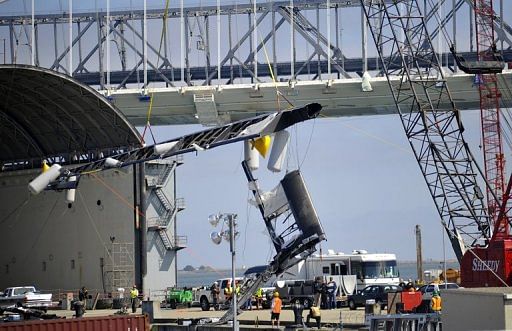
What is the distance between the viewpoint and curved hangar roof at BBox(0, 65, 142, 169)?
59.7 metres

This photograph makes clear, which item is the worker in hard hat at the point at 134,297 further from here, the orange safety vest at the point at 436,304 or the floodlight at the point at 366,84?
the floodlight at the point at 366,84

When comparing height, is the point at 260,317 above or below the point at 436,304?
below

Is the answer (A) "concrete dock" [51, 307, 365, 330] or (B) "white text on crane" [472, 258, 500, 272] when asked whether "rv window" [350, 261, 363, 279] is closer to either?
(A) "concrete dock" [51, 307, 365, 330]

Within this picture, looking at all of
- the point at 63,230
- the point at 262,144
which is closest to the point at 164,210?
the point at 63,230

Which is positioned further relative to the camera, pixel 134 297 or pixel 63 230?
pixel 63 230

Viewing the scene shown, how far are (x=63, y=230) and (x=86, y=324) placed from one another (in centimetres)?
2898

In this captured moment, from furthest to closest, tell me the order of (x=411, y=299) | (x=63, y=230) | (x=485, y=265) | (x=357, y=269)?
(x=63, y=230) → (x=357, y=269) → (x=485, y=265) → (x=411, y=299)

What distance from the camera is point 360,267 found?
6444 centimetres

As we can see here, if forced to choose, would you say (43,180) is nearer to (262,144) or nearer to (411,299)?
(262,144)

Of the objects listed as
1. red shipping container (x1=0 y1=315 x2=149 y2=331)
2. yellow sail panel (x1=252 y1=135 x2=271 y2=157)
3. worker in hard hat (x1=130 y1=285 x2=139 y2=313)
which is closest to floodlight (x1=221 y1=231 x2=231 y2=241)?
yellow sail panel (x1=252 y1=135 x2=271 y2=157)

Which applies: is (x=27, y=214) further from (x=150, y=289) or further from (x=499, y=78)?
(x=499, y=78)

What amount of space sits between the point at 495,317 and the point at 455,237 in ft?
125

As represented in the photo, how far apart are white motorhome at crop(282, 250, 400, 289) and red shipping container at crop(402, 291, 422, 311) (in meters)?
18.8

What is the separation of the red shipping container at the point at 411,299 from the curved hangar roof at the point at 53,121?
70.9 feet
